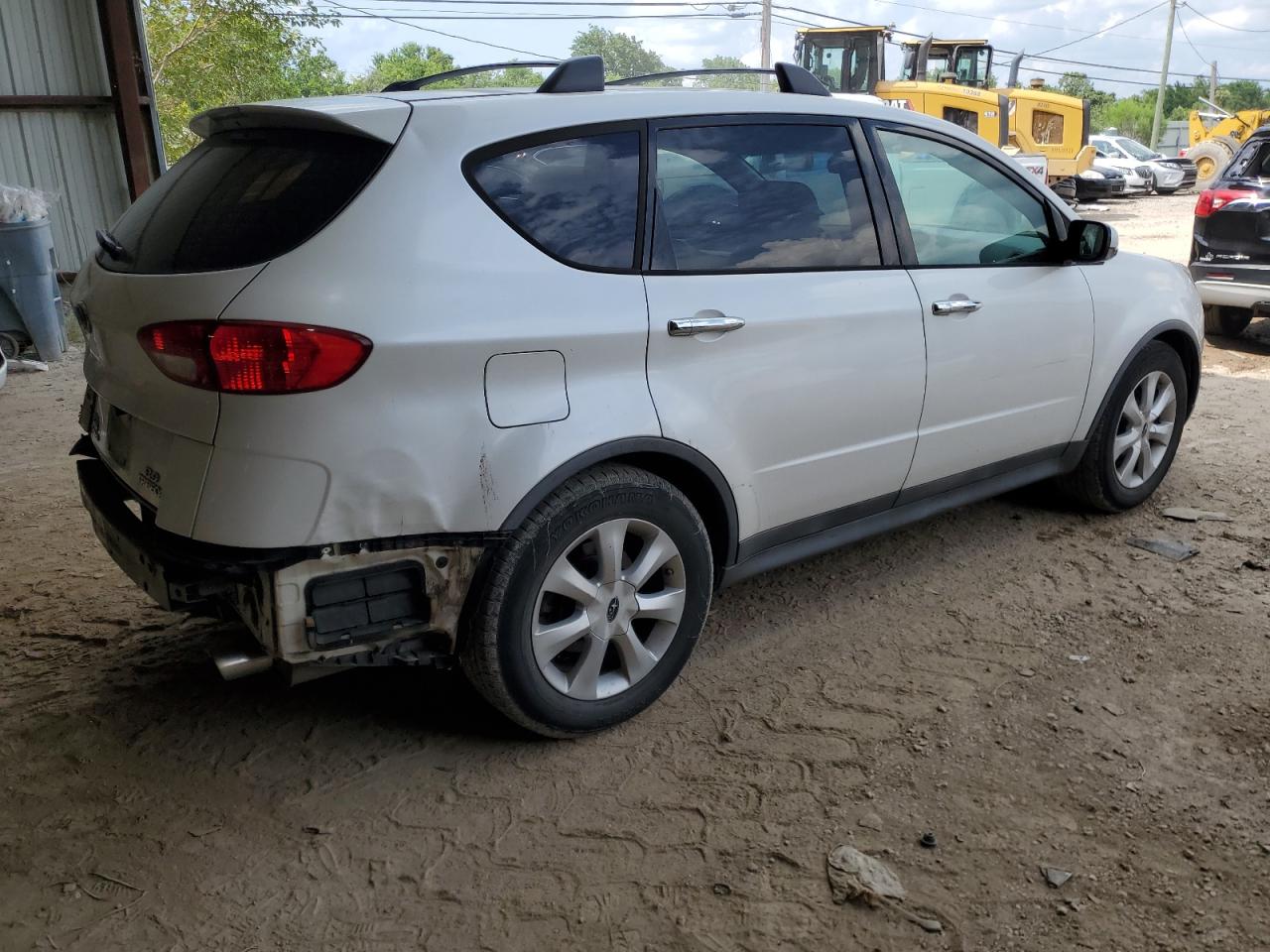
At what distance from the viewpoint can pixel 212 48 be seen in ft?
66.6

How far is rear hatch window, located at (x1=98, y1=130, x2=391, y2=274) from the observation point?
2494 millimetres

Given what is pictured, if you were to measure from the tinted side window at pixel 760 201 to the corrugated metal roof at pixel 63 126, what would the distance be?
336 inches

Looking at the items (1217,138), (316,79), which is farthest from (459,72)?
(316,79)

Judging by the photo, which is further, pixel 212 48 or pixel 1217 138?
pixel 1217 138

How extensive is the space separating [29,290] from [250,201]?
23.0 ft

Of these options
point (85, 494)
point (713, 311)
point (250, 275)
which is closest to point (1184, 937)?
point (713, 311)

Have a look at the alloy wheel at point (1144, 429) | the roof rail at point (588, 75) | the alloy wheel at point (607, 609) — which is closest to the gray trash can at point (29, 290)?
the roof rail at point (588, 75)

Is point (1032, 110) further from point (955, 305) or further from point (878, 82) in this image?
point (955, 305)

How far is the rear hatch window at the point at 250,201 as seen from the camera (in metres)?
2.49

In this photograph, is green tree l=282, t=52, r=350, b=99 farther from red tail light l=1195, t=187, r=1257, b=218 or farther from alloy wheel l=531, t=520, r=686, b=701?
alloy wheel l=531, t=520, r=686, b=701

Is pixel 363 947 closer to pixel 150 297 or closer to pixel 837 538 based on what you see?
pixel 150 297

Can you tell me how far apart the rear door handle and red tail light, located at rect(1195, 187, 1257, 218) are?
227 inches

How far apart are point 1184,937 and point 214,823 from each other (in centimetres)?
230

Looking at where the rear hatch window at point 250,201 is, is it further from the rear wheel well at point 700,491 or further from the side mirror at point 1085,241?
the side mirror at point 1085,241
